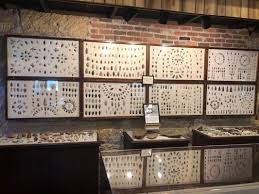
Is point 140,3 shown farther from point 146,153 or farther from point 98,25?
point 146,153

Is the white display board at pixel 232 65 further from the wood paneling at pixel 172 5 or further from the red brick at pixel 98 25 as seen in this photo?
the red brick at pixel 98 25

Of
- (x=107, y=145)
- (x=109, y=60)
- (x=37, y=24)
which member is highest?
(x=37, y=24)

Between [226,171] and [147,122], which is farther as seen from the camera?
[147,122]

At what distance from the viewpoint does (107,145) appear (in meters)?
4.08

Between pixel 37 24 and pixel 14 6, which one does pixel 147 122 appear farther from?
pixel 14 6

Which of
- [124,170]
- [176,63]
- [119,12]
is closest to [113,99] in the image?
[176,63]

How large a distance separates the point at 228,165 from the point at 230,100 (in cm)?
268

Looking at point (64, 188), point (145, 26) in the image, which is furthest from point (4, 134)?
point (145, 26)

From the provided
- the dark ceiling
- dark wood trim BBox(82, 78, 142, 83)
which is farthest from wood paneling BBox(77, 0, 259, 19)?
dark wood trim BBox(82, 78, 142, 83)

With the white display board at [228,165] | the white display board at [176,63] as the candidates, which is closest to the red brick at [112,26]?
the white display board at [176,63]

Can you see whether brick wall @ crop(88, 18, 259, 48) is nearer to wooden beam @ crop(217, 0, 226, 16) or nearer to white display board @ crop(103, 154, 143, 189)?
wooden beam @ crop(217, 0, 226, 16)

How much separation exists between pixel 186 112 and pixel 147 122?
0.71 metres

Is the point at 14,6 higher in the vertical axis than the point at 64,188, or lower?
higher

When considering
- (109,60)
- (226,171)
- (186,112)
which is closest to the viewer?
(226,171)
